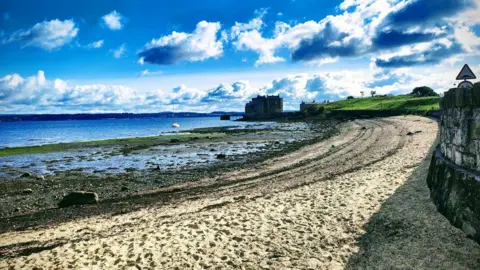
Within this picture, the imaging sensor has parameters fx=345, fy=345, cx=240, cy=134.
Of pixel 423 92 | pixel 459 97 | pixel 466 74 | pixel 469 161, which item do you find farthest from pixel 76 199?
pixel 423 92

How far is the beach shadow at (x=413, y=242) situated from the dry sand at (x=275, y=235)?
24mm

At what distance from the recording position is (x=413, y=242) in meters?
9.53

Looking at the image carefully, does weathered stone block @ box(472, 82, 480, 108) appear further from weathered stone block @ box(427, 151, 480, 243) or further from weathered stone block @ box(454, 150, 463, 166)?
weathered stone block @ box(427, 151, 480, 243)

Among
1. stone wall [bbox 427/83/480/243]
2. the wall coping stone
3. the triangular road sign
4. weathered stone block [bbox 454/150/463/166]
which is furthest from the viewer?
the triangular road sign

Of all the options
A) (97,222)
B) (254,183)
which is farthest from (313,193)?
(97,222)

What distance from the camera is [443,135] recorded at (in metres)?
12.6

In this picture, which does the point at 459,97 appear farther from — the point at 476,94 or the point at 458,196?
the point at 458,196

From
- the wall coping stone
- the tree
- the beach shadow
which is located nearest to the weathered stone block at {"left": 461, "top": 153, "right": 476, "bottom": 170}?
the wall coping stone

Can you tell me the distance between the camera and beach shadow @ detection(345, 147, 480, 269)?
8438 mm

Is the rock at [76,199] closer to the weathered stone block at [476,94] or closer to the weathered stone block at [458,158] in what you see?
the weathered stone block at [458,158]

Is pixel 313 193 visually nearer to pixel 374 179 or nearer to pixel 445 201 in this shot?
pixel 374 179

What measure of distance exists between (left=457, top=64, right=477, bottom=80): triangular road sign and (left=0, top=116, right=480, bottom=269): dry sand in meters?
4.45

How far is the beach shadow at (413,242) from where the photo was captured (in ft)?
27.7

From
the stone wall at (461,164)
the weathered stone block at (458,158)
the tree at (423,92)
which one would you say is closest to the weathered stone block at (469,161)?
the stone wall at (461,164)
